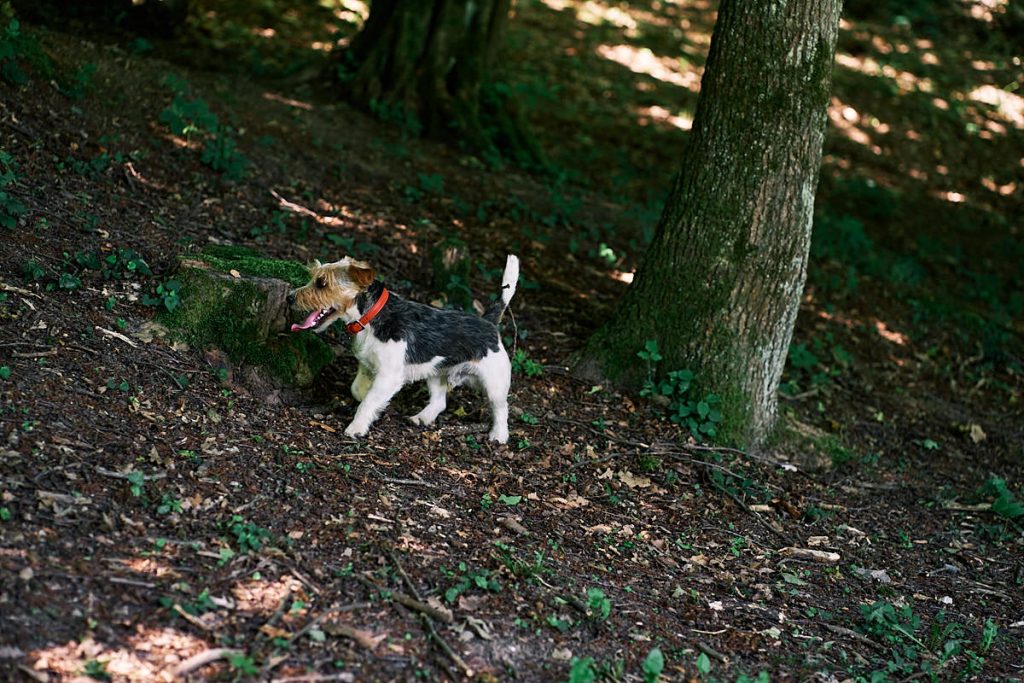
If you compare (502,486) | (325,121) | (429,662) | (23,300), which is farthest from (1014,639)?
(325,121)

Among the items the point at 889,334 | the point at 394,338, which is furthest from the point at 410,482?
the point at 889,334

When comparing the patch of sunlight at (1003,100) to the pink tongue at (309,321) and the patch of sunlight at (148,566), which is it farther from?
the patch of sunlight at (148,566)

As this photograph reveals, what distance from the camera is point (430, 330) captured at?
20.8ft

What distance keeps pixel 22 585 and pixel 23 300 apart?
2.36 m

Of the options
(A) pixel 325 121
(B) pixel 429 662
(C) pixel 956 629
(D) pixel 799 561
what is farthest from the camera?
(A) pixel 325 121

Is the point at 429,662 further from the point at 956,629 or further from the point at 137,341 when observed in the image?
the point at 956,629

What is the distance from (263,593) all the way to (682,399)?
407 centimetres

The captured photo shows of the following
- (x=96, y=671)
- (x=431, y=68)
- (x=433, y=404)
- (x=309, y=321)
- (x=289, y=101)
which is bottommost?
(x=96, y=671)

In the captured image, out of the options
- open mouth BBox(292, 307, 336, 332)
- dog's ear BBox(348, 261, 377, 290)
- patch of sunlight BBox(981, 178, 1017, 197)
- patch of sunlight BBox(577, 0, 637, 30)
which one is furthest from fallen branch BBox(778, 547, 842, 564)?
patch of sunlight BBox(577, 0, 637, 30)

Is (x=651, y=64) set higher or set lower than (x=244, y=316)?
higher

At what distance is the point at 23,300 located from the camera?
6035 millimetres

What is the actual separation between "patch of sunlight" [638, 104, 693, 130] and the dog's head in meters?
10.6

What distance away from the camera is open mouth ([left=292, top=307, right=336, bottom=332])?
241 inches

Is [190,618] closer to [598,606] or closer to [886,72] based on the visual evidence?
[598,606]
